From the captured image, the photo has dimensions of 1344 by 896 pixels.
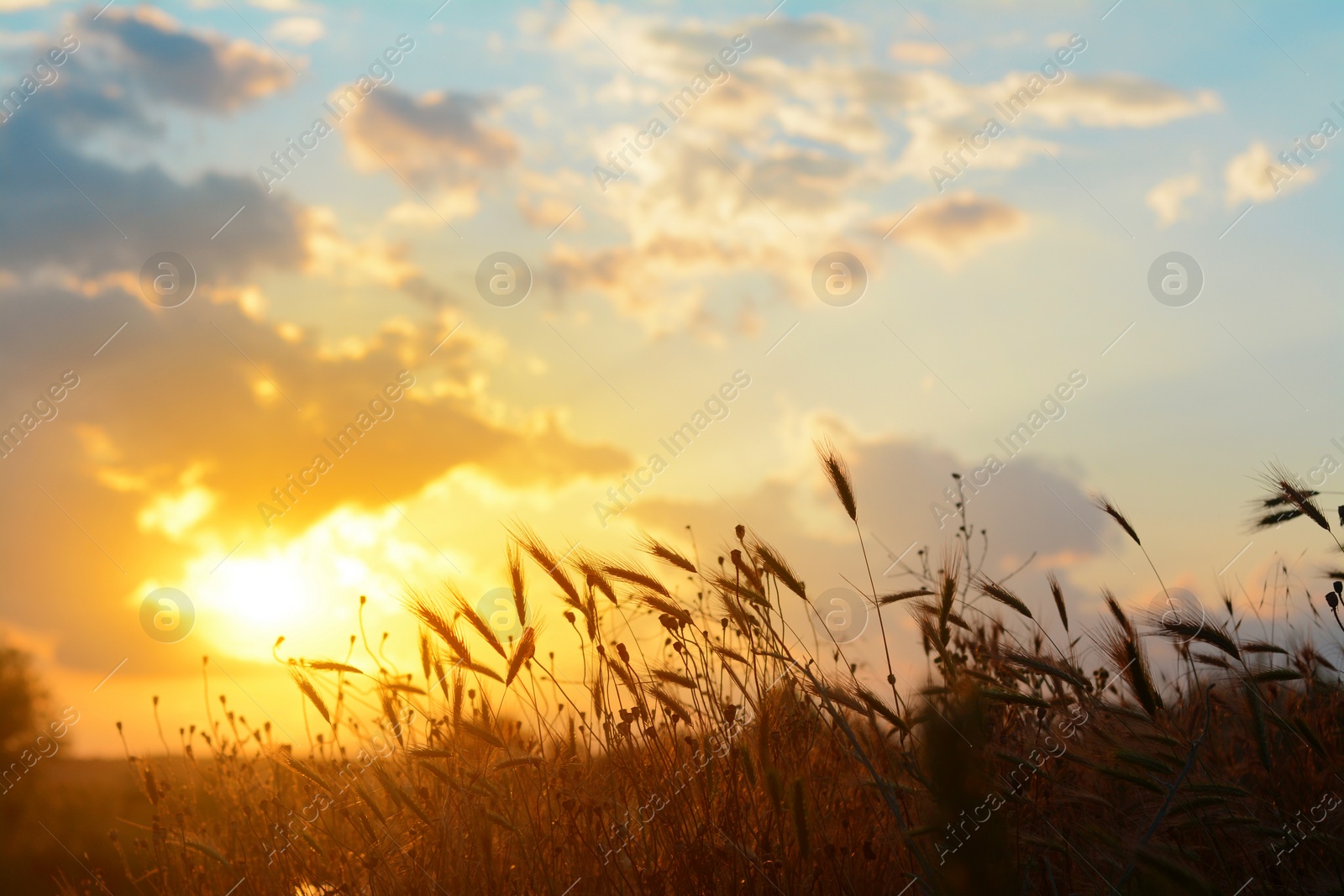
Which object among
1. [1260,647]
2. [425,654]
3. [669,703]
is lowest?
[1260,647]

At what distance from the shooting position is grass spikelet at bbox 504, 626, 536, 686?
3.74 metres

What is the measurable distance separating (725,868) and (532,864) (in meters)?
0.81

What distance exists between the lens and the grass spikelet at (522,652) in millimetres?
3736

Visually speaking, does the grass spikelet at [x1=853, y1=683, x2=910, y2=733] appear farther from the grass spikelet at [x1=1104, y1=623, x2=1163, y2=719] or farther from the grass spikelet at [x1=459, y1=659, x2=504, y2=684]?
the grass spikelet at [x1=459, y1=659, x2=504, y2=684]

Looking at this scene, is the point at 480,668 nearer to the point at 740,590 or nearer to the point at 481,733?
the point at 481,733

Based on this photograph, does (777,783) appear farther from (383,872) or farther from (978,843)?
(383,872)

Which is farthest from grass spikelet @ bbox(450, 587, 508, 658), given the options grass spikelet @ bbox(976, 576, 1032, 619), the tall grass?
grass spikelet @ bbox(976, 576, 1032, 619)

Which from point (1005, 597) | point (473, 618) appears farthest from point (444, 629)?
point (1005, 597)

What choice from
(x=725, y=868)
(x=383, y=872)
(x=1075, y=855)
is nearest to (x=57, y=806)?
(x=383, y=872)

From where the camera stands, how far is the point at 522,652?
12.4ft

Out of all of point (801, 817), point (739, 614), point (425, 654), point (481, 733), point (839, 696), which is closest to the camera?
point (801, 817)

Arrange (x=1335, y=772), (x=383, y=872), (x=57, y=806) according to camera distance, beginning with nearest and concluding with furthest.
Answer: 1. (x=1335, y=772)
2. (x=383, y=872)
3. (x=57, y=806)

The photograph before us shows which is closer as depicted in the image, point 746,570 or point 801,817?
point 801,817

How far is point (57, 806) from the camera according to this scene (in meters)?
16.4
